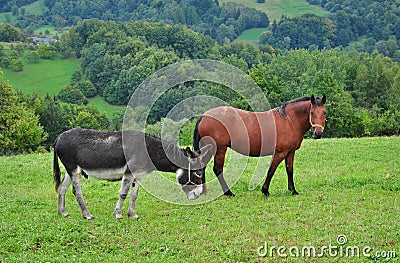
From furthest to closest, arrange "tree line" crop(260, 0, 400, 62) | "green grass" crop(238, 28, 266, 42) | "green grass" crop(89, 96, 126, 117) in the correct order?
"green grass" crop(238, 28, 266, 42), "tree line" crop(260, 0, 400, 62), "green grass" crop(89, 96, 126, 117)

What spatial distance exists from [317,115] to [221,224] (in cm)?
420

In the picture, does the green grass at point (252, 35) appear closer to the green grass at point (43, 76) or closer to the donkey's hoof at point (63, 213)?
the green grass at point (43, 76)

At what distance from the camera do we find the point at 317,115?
12.3 metres

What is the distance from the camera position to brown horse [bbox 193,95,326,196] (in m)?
12.8

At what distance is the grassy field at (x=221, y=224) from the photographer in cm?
848

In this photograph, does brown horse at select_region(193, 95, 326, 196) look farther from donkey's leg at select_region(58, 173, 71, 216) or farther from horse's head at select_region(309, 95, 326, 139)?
donkey's leg at select_region(58, 173, 71, 216)

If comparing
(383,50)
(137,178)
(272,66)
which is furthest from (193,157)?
(383,50)

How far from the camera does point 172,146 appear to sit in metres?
11.4

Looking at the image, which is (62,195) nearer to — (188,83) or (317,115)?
(317,115)

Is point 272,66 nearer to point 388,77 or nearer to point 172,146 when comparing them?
point 388,77
